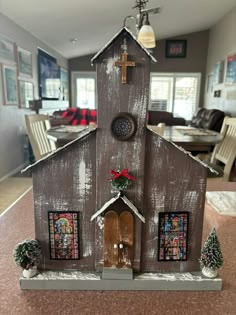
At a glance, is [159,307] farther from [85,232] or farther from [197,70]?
[197,70]

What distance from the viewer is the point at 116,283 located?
55 centimetres

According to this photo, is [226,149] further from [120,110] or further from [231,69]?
[231,69]

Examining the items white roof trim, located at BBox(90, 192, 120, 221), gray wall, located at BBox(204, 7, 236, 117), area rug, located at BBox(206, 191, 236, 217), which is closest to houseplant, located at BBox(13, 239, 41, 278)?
white roof trim, located at BBox(90, 192, 120, 221)

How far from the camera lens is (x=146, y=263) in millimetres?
586

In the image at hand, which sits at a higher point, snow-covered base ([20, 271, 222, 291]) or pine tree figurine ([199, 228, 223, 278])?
pine tree figurine ([199, 228, 223, 278])

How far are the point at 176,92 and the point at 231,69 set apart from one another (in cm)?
226

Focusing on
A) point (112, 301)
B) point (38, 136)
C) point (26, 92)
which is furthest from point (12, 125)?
point (112, 301)

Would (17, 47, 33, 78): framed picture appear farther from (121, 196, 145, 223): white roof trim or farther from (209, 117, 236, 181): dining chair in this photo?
(121, 196, 145, 223): white roof trim

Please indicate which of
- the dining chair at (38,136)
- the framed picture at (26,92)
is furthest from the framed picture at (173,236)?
the framed picture at (26,92)

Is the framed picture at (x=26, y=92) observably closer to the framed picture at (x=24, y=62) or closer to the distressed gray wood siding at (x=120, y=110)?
the framed picture at (x=24, y=62)

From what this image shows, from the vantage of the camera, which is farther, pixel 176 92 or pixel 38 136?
pixel 176 92

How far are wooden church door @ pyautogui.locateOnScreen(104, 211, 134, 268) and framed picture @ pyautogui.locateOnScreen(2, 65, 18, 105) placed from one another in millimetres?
3453

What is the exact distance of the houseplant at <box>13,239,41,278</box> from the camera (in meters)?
0.55

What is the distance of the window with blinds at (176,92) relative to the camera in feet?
23.7
